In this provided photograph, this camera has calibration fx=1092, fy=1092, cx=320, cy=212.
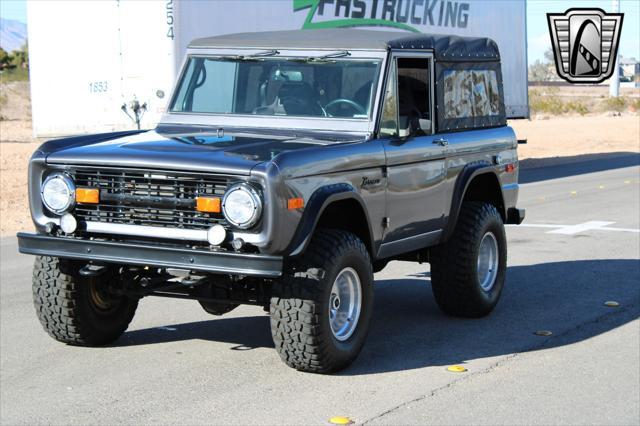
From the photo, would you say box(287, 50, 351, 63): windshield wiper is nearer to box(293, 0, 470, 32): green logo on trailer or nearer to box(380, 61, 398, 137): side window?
box(380, 61, 398, 137): side window

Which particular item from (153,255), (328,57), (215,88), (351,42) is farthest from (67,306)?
(351,42)

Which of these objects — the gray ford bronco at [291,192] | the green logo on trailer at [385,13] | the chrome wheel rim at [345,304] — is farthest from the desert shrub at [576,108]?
the chrome wheel rim at [345,304]

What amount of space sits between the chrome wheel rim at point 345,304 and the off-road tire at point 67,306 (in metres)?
1.53

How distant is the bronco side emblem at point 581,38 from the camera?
66.5 ft

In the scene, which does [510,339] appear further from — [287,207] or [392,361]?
[287,207]

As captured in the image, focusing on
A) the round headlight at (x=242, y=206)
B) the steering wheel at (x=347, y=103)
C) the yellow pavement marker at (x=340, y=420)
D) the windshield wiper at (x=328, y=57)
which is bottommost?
the yellow pavement marker at (x=340, y=420)

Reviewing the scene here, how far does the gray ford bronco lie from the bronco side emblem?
11547mm

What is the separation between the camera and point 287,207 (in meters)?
6.11

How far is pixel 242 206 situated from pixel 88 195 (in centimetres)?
104

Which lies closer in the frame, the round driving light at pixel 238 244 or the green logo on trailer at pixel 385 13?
the round driving light at pixel 238 244

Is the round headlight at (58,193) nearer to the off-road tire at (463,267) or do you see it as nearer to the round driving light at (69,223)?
the round driving light at (69,223)

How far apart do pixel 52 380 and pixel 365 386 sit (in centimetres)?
185

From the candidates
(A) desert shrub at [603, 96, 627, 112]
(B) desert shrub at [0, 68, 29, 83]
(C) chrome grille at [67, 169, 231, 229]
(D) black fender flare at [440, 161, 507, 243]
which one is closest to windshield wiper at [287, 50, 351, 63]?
(D) black fender flare at [440, 161, 507, 243]

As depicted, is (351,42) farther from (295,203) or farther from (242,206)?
(242,206)
